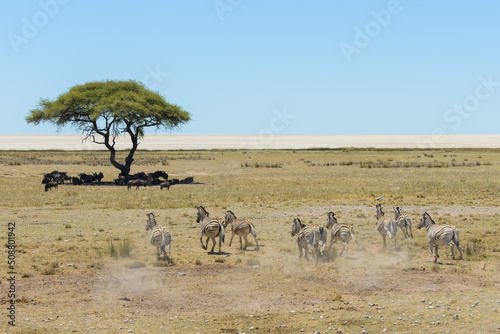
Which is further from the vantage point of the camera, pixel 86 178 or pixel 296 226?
pixel 86 178

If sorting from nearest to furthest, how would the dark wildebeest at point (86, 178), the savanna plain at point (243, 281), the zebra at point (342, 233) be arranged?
1. the savanna plain at point (243, 281)
2. the zebra at point (342, 233)
3. the dark wildebeest at point (86, 178)

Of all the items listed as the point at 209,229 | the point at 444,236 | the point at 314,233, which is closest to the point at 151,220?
the point at 209,229

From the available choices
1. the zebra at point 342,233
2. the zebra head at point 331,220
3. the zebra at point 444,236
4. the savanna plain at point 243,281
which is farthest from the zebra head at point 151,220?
the zebra at point 444,236

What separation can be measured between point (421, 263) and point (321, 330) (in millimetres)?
6721

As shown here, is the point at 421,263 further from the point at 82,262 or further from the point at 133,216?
the point at 133,216

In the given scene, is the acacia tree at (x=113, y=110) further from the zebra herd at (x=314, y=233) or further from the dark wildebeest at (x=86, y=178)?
the zebra herd at (x=314, y=233)

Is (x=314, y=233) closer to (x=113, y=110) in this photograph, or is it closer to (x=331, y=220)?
(x=331, y=220)

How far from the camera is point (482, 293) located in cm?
1334

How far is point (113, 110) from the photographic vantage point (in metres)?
52.0

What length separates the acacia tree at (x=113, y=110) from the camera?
172 feet

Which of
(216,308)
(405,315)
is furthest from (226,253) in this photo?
(405,315)

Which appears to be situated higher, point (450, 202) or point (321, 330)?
point (450, 202)

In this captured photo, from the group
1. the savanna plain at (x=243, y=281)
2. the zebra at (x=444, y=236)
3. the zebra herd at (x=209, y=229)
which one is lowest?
the savanna plain at (x=243, y=281)

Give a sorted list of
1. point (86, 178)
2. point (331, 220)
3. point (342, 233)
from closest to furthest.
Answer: point (342, 233), point (331, 220), point (86, 178)
